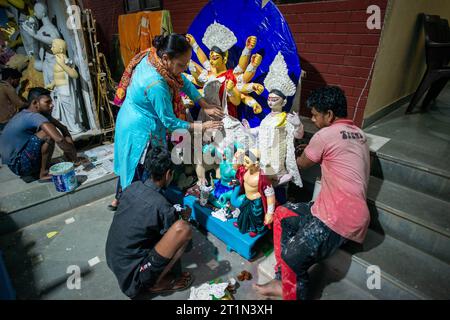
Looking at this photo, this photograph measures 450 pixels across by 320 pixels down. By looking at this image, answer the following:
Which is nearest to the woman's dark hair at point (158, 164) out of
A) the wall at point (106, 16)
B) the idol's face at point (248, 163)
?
the idol's face at point (248, 163)

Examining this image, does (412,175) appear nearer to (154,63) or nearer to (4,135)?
(154,63)

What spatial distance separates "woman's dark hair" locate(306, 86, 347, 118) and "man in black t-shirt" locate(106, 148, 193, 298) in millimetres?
1374

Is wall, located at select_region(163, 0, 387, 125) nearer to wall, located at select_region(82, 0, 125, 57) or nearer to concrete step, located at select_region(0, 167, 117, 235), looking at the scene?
concrete step, located at select_region(0, 167, 117, 235)

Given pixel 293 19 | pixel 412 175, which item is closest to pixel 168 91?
pixel 293 19

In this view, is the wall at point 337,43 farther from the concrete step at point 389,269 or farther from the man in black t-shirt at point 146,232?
the man in black t-shirt at point 146,232

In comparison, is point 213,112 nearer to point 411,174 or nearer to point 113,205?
point 113,205

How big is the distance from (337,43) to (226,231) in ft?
9.12

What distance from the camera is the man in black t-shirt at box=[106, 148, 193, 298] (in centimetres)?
209

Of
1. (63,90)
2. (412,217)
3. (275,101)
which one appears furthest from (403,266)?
(63,90)

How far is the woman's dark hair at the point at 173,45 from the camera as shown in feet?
7.68

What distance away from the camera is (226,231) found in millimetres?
2787

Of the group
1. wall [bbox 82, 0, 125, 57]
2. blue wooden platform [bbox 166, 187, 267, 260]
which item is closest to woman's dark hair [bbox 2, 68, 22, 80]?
blue wooden platform [bbox 166, 187, 267, 260]

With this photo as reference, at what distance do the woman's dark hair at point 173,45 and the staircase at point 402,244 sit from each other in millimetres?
2173
